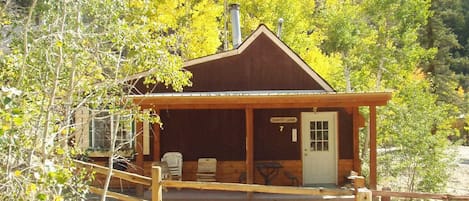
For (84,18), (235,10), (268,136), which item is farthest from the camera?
(235,10)

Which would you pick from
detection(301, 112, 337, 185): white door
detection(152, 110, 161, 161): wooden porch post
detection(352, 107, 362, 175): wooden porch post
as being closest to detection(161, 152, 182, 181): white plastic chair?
detection(152, 110, 161, 161): wooden porch post

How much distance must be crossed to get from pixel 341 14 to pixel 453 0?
18202 millimetres

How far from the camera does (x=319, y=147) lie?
11594mm

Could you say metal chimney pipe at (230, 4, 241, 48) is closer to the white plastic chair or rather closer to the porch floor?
the white plastic chair

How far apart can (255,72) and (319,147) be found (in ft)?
8.05

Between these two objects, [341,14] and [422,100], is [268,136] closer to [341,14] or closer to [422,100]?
[422,100]

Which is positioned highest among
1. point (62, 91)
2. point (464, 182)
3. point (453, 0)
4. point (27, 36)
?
point (453, 0)

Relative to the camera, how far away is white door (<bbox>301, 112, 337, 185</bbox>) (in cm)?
1152

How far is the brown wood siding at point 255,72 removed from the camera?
11.9 metres

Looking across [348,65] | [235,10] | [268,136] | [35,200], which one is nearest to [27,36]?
[35,200]

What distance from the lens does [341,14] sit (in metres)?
20.4

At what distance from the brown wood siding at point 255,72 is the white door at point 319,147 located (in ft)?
3.36

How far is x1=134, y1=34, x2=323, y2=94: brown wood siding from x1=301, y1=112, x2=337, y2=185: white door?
1025 mm

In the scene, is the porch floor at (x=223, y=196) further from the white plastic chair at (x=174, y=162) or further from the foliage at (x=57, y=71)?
the foliage at (x=57, y=71)
